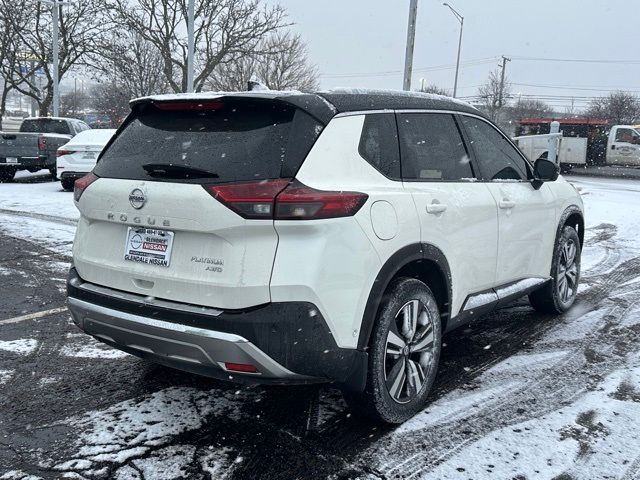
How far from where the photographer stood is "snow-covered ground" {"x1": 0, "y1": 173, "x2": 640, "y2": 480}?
2832 millimetres

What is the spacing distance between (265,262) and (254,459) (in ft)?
3.26

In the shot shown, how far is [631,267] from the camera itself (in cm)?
731

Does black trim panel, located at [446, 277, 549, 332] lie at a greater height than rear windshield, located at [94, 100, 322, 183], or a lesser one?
lesser

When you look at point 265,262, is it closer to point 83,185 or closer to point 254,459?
point 254,459

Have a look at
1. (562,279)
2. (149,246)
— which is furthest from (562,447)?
(562,279)

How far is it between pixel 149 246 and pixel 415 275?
149cm

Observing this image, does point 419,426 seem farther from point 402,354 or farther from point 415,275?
point 415,275

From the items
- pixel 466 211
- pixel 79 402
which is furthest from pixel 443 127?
pixel 79 402

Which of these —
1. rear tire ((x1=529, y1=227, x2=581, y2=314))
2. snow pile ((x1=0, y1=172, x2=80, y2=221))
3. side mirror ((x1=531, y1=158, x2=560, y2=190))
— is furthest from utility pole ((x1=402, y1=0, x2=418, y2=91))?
side mirror ((x1=531, y1=158, x2=560, y2=190))

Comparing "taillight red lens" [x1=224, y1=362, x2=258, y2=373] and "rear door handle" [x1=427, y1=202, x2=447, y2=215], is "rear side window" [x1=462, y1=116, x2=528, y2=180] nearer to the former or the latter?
"rear door handle" [x1=427, y1=202, x2=447, y2=215]

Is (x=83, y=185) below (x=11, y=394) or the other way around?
the other way around

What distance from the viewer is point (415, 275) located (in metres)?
3.45

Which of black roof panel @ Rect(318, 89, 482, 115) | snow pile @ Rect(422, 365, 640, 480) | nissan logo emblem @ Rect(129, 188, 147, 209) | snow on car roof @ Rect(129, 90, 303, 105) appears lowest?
snow pile @ Rect(422, 365, 640, 480)

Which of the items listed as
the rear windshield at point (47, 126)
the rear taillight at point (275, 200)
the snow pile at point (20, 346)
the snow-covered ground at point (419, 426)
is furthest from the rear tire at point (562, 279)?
the rear windshield at point (47, 126)
